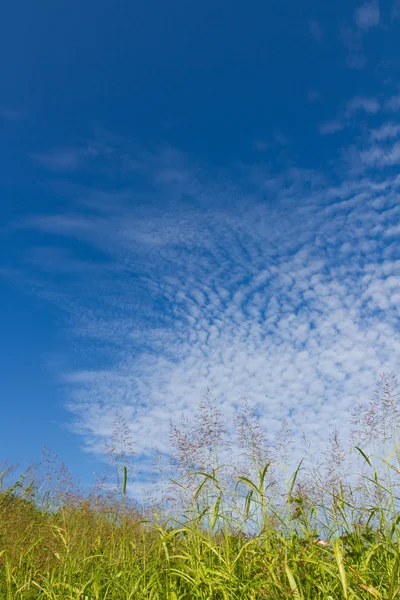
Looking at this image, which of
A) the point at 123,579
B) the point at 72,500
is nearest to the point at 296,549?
the point at 123,579

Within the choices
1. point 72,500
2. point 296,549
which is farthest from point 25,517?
point 296,549

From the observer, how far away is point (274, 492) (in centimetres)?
438

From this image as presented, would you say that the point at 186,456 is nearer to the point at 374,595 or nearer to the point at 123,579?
the point at 123,579

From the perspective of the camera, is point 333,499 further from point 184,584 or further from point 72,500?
point 72,500

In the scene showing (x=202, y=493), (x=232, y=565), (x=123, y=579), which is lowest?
(x=123, y=579)

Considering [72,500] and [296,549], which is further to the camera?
[72,500]

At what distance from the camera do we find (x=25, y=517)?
693 centimetres

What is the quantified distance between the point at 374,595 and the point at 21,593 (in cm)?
260

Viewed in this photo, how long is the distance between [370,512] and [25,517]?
506 cm

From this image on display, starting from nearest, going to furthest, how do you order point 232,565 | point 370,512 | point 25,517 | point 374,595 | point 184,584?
1. point 374,595
2. point 232,565
3. point 184,584
4. point 370,512
5. point 25,517

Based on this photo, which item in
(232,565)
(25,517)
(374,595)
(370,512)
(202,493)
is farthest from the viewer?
(25,517)

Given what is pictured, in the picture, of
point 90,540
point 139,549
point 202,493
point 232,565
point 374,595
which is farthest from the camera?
point 90,540

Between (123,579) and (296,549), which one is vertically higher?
(296,549)

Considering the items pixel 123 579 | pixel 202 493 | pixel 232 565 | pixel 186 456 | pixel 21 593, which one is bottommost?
pixel 21 593
